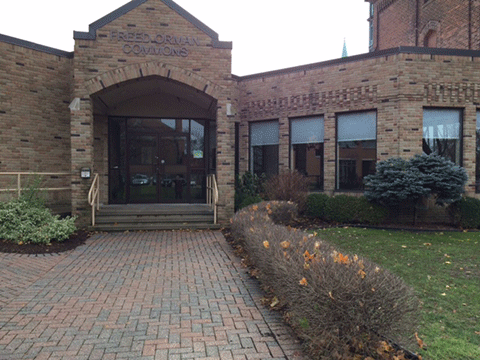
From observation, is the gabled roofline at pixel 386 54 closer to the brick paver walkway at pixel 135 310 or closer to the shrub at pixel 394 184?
the shrub at pixel 394 184

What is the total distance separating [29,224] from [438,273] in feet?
26.6

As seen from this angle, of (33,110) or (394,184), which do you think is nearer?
(394,184)

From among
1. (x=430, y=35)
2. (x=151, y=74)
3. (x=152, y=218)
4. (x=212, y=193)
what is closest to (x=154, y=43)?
(x=151, y=74)

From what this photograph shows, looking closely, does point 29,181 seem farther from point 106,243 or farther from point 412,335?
point 412,335

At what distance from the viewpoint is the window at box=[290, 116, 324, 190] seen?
38.8ft

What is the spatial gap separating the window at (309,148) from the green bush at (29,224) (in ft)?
24.1

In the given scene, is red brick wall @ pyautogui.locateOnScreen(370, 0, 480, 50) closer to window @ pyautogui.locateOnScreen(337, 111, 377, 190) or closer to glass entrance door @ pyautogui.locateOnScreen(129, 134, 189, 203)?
window @ pyautogui.locateOnScreen(337, 111, 377, 190)

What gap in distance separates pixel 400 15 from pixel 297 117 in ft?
34.3

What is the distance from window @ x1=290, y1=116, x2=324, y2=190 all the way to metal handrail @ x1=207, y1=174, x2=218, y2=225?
2951mm

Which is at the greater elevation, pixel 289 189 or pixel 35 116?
pixel 35 116

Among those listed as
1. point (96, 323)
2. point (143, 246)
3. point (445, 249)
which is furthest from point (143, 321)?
point (445, 249)

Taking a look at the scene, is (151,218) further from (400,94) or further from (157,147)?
(400,94)

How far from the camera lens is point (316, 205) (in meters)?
10.6

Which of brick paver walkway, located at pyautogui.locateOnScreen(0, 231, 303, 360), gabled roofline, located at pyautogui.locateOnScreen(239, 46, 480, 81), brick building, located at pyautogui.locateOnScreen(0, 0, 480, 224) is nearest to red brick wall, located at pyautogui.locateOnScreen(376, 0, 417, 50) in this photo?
gabled roofline, located at pyautogui.locateOnScreen(239, 46, 480, 81)
